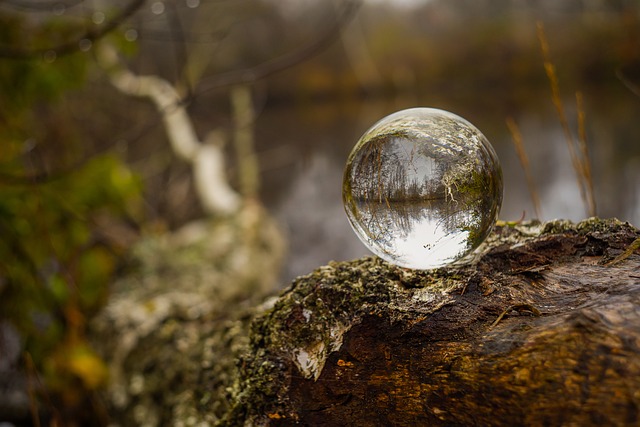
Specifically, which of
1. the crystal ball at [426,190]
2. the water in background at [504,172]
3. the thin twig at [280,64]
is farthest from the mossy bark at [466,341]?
the water in background at [504,172]

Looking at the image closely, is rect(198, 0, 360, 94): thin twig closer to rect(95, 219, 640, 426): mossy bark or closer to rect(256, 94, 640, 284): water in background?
rect(95, 219, 640, 426): mossy bark

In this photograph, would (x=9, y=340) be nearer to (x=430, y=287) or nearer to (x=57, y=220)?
(x=57, y=220)

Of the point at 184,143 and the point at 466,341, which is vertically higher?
the point at 184,143

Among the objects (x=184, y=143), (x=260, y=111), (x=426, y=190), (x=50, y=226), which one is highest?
(x=260, y=111)

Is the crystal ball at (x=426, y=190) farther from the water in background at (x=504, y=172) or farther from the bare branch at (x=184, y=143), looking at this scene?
the water in background at (x=504, y=172)

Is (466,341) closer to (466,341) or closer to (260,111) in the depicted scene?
(466,341)

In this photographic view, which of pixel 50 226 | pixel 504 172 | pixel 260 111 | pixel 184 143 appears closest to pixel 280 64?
pixel 50 226
